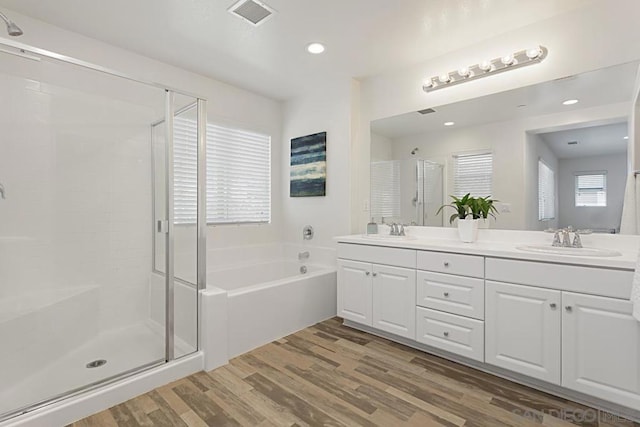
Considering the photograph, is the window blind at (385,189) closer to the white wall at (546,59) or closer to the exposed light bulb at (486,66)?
the white wall at (546,59)

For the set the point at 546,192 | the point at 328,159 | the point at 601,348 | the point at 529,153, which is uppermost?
the point at 328,159

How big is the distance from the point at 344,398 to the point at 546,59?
263 cm

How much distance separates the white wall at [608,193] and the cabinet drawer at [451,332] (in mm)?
977

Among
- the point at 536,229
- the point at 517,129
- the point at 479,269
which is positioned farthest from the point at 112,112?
the point at 536,229

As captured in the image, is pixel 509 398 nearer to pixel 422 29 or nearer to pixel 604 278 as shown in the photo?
pixel 604 278

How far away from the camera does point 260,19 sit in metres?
2.27

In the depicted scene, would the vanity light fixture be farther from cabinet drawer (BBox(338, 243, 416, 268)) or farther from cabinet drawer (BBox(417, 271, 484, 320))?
cabinet drawer (BBox(417, 271, 484, 320))

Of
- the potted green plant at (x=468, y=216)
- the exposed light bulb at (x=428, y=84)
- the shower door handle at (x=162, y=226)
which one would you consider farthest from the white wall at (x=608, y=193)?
the shower door handle at (x=162, y=226)

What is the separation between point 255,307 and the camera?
2523mm

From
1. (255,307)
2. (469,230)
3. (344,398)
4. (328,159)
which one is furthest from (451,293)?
(328,159)

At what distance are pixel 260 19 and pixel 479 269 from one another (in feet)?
7.46

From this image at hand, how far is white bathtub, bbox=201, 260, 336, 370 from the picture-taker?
2.21 m

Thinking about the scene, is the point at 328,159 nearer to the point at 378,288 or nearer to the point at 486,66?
the point at 378,288

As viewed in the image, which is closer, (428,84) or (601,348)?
(601,348)
